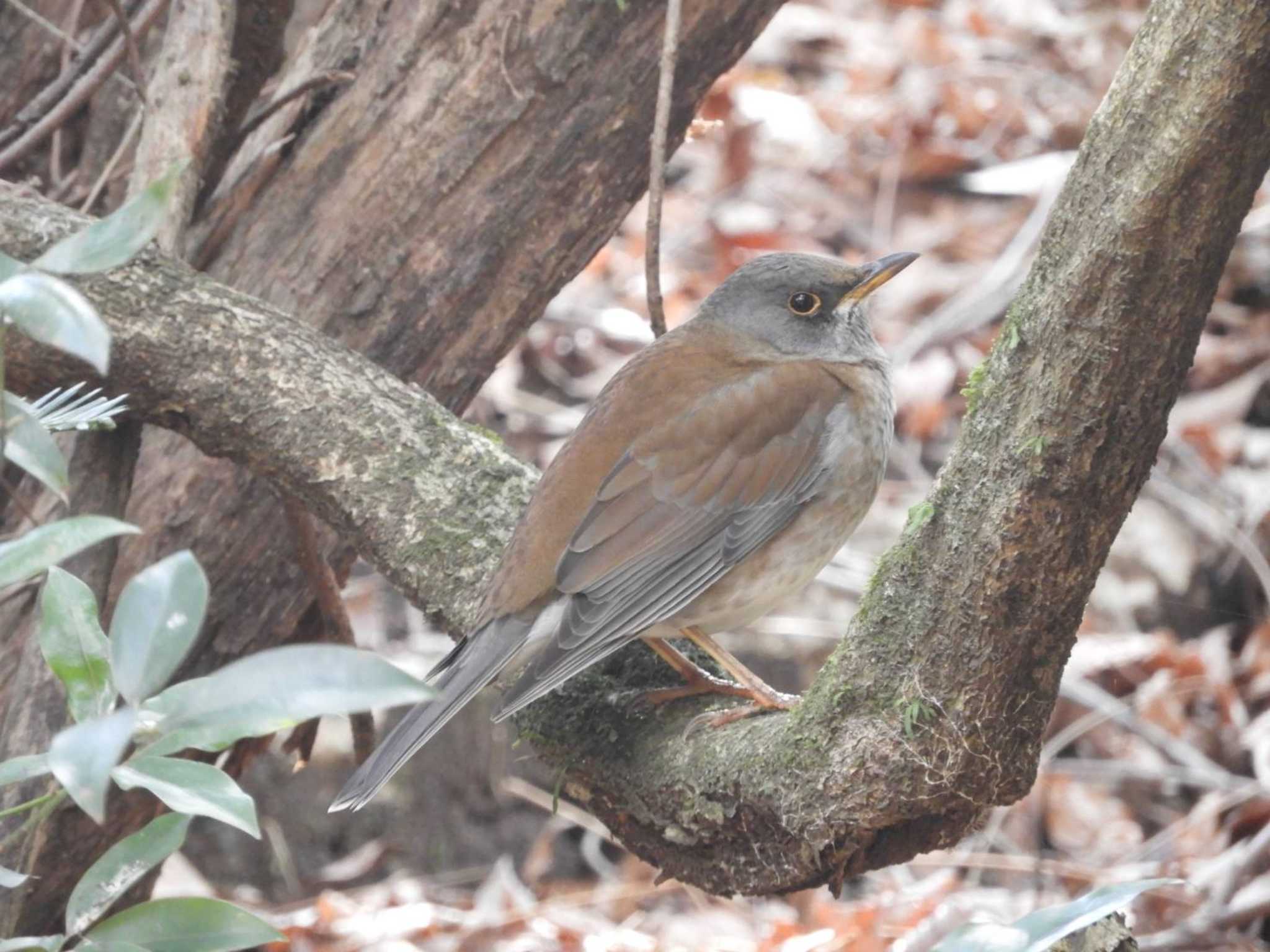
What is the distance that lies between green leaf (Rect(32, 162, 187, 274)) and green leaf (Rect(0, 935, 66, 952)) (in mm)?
687

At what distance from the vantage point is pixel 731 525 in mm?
3449

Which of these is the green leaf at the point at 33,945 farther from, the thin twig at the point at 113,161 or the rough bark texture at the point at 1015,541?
the thin twig at the point at 113,161

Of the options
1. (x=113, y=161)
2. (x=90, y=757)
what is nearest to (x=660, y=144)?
(x=113, y=161)

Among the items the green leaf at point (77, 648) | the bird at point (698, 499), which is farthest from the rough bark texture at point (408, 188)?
the green leaf at point (77, 648)

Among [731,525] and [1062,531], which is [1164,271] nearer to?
[1062,531]

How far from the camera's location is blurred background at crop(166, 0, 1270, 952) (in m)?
4.69

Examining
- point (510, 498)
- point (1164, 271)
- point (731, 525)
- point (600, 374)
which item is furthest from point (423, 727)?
point (600, 374)

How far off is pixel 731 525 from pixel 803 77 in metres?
5.62

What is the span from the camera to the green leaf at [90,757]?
1.25 metres

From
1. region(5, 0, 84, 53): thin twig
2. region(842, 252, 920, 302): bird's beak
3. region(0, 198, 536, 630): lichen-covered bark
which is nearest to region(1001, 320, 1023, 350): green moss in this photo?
region(0, 198, 536, 630): lichen-covered bark

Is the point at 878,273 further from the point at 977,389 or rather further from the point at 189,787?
the point at 189,787

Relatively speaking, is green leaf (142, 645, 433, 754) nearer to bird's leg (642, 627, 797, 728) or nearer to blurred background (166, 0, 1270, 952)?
bird's leg (642, 627, 797, 728)

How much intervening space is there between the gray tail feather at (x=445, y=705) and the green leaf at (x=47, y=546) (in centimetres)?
116

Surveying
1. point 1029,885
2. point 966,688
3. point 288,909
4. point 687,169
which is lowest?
point 288,909
